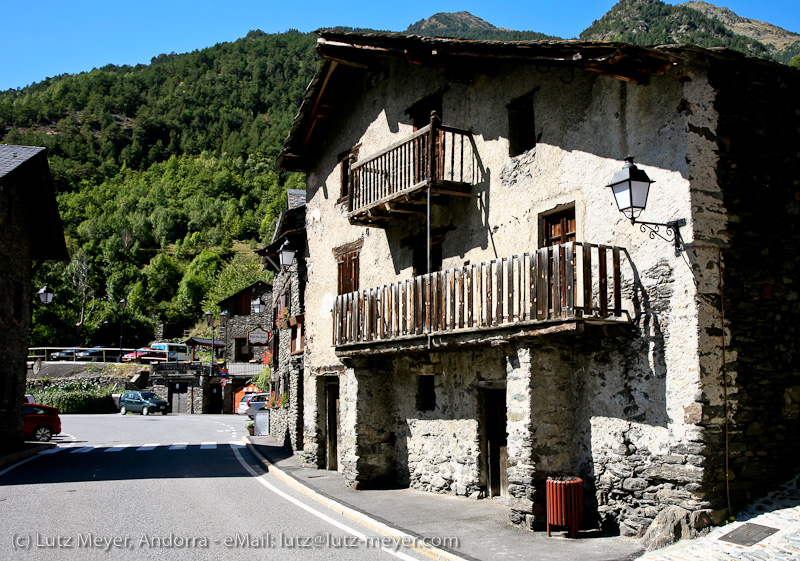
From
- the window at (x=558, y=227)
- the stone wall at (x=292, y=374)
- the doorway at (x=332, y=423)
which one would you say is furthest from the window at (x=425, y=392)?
the stone wall at (x=292, y=374)

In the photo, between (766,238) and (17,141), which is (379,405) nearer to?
(766,238)

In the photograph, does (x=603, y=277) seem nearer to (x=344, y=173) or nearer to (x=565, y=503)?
(x=565, y=503)

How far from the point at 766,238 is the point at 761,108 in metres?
1.94

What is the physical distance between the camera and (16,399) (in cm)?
2378

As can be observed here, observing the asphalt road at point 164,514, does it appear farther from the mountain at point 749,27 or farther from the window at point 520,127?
the mountain at point 749,27

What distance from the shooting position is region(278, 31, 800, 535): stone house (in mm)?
9758

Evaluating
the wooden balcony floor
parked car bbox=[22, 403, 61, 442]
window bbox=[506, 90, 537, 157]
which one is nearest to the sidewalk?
the wooden balcony floor

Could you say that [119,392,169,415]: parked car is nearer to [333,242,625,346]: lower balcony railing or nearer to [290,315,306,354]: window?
[290,315,306,354]: window

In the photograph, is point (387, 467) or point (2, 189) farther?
point (2, 189)

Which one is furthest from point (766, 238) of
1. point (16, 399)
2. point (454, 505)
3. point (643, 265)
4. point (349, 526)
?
point (16, 399)

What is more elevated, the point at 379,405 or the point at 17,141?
the point at 17,141

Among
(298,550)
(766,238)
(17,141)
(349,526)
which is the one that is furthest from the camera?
(17,141)

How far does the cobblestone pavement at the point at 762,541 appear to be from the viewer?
8203 millimetres

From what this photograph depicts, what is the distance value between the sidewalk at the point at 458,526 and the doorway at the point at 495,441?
0.36 m
